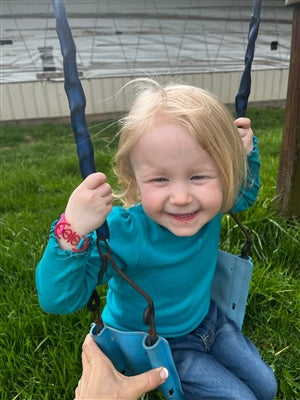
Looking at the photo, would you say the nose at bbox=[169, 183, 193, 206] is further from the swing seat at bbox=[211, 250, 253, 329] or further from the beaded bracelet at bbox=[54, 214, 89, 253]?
the swing seat at bbox=[211, 250, 253, 329]

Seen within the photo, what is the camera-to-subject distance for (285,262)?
2213 millimetres

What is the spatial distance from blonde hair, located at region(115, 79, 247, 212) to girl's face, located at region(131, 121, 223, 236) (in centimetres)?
2

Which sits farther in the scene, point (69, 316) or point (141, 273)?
point (69, 316)

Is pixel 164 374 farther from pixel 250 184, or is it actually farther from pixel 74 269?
pixel 250 184

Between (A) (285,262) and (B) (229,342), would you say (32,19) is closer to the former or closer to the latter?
(A) (285,262)

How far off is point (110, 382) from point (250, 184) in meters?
0.82

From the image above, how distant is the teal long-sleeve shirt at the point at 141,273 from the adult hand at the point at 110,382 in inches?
7.6

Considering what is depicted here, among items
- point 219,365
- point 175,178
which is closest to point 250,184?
point 175,178

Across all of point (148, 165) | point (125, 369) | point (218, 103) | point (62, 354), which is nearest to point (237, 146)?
point (218, 103)

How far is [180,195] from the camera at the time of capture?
110cm

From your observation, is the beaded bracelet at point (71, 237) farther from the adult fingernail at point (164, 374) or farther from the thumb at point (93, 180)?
the adult fingernail at point (164, 374)

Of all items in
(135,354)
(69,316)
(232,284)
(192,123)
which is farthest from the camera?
(69,316)

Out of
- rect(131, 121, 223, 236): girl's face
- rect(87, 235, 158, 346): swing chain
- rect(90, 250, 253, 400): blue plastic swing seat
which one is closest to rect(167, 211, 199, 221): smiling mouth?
rect(131, 121, 223, 236): girl's face

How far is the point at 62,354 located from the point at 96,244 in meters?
0.79
